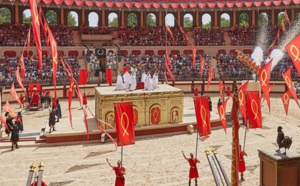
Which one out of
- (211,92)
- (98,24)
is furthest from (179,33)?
(211,92)

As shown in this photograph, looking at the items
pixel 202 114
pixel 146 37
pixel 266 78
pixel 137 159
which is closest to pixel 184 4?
pixel 146 37

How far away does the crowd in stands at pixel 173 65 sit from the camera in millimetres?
39062

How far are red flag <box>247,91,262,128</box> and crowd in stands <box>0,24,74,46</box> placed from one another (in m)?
33.2

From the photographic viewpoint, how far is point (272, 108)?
91.1 ft

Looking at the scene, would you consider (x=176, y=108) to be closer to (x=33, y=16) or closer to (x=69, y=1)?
(x=33, y=16)

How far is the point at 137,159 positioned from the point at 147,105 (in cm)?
504

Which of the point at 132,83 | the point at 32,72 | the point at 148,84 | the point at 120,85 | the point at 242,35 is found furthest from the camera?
the point at 242,35

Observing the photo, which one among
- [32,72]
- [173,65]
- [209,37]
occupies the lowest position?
[32,72]

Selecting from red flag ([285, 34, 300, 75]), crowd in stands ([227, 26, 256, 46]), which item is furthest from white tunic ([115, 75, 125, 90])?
crowd in stands ([227, 26, 256, 46])

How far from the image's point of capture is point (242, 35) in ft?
160

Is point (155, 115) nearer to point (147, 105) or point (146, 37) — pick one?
point (147, 105)

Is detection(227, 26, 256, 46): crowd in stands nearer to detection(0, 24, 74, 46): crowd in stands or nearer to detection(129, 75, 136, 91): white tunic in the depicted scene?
detection(0, 24, 74, 46): crowd in stands

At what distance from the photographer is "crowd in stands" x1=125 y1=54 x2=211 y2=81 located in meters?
39.1

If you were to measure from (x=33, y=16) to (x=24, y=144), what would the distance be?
9.00 metres
